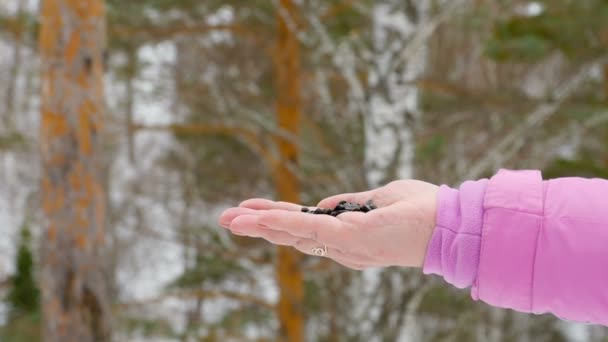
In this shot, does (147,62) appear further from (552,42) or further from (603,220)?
(603,220)

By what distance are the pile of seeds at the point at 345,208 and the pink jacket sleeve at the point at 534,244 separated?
0.70ft

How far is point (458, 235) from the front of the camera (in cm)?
125

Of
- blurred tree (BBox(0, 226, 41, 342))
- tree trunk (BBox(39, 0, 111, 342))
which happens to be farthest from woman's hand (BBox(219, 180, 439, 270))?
blurred tree (BBox(0, 226, 41, 342))

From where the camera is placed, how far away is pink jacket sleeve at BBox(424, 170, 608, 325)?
3.75 ft

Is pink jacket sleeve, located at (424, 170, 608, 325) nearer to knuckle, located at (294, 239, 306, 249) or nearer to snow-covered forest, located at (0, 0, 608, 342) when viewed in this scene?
knuckle, located at (294, 239, 306, 249)

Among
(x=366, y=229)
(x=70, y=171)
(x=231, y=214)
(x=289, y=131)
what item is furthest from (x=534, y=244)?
(x=289, y=131)

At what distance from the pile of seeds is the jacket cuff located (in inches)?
7.0

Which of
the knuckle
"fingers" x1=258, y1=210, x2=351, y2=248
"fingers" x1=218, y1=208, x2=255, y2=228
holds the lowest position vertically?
the knuckle

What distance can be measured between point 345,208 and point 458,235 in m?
0.29

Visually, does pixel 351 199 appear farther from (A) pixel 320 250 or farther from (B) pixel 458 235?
(B) pixel 458 235

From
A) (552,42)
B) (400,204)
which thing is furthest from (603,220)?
(552,42)

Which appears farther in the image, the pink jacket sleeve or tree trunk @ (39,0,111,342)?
tree trunk @ (39,0,111,342)

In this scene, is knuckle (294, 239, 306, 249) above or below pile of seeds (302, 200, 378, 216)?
below

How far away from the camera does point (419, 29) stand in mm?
3467
